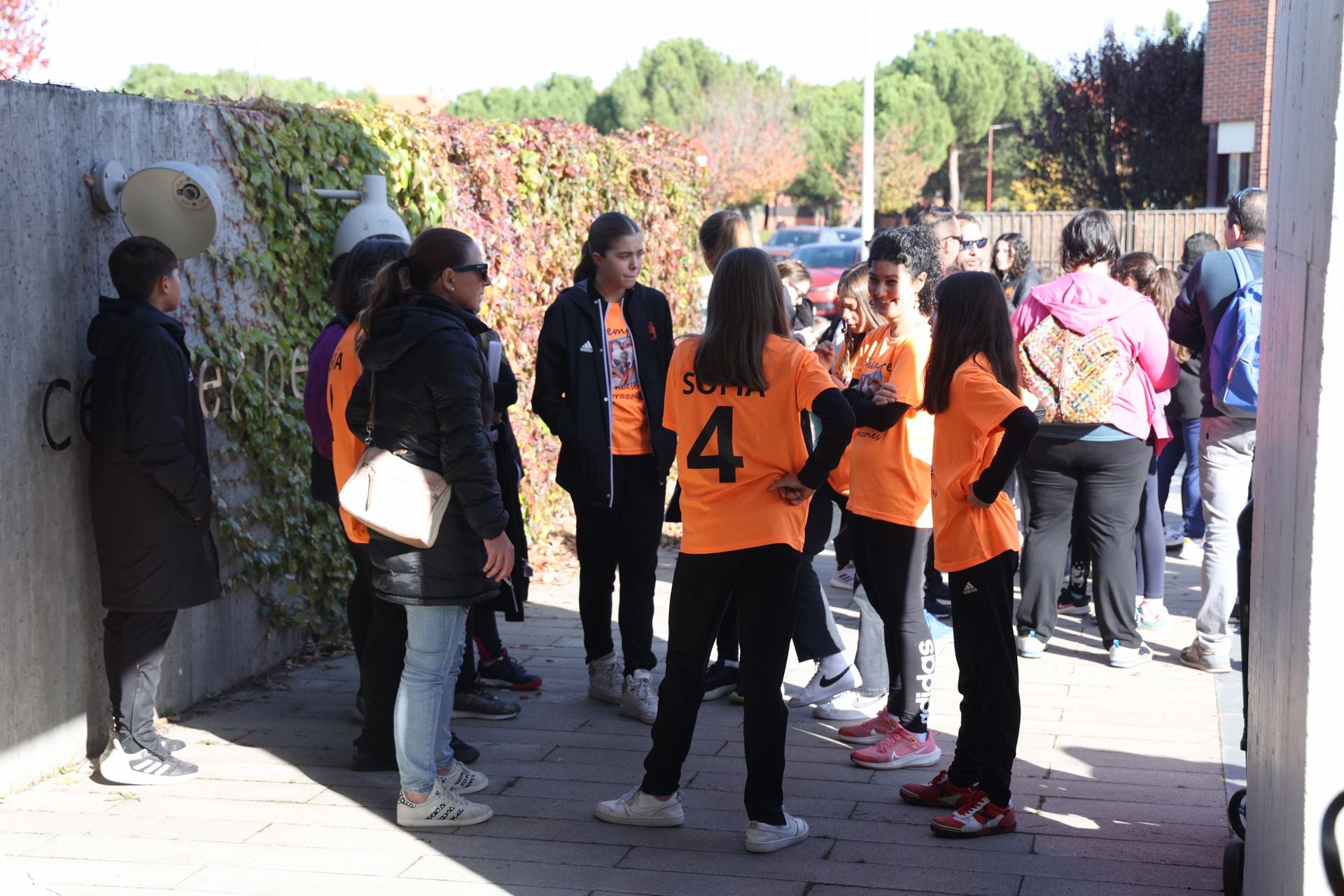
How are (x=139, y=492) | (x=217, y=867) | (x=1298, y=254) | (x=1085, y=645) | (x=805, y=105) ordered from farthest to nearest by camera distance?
(x=805, y=105)
(x=1085, y=645)
(x=139, y=492)
(x=217, y=867)
(x=1298, y=254)

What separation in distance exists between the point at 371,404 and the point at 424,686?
884 mm

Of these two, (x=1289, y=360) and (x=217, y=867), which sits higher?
(x=1289, y=360)

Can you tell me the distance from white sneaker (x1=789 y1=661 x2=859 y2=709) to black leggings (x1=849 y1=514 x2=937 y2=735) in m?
0.67

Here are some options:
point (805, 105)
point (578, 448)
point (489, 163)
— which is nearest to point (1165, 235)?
point (489, 163)

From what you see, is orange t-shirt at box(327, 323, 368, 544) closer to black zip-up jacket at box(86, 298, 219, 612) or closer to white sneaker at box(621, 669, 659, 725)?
black zip-up jacket at box(86, 298, 219, 612)

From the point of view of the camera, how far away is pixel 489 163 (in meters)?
8.02

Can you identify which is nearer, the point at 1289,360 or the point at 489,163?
the point at 1289,360

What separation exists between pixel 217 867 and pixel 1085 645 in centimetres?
427

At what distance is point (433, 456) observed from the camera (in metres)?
4.12

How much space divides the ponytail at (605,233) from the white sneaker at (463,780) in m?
2.01

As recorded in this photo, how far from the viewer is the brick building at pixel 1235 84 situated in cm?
2628

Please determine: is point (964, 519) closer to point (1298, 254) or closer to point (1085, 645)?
point (1298, 254)

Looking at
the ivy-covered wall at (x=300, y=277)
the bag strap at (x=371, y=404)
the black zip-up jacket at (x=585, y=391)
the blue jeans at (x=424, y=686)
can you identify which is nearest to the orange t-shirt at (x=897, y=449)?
the black zip-up jacket at (x=585, y=391)

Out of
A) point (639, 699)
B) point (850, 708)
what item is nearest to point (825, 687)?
point (850, 708)
